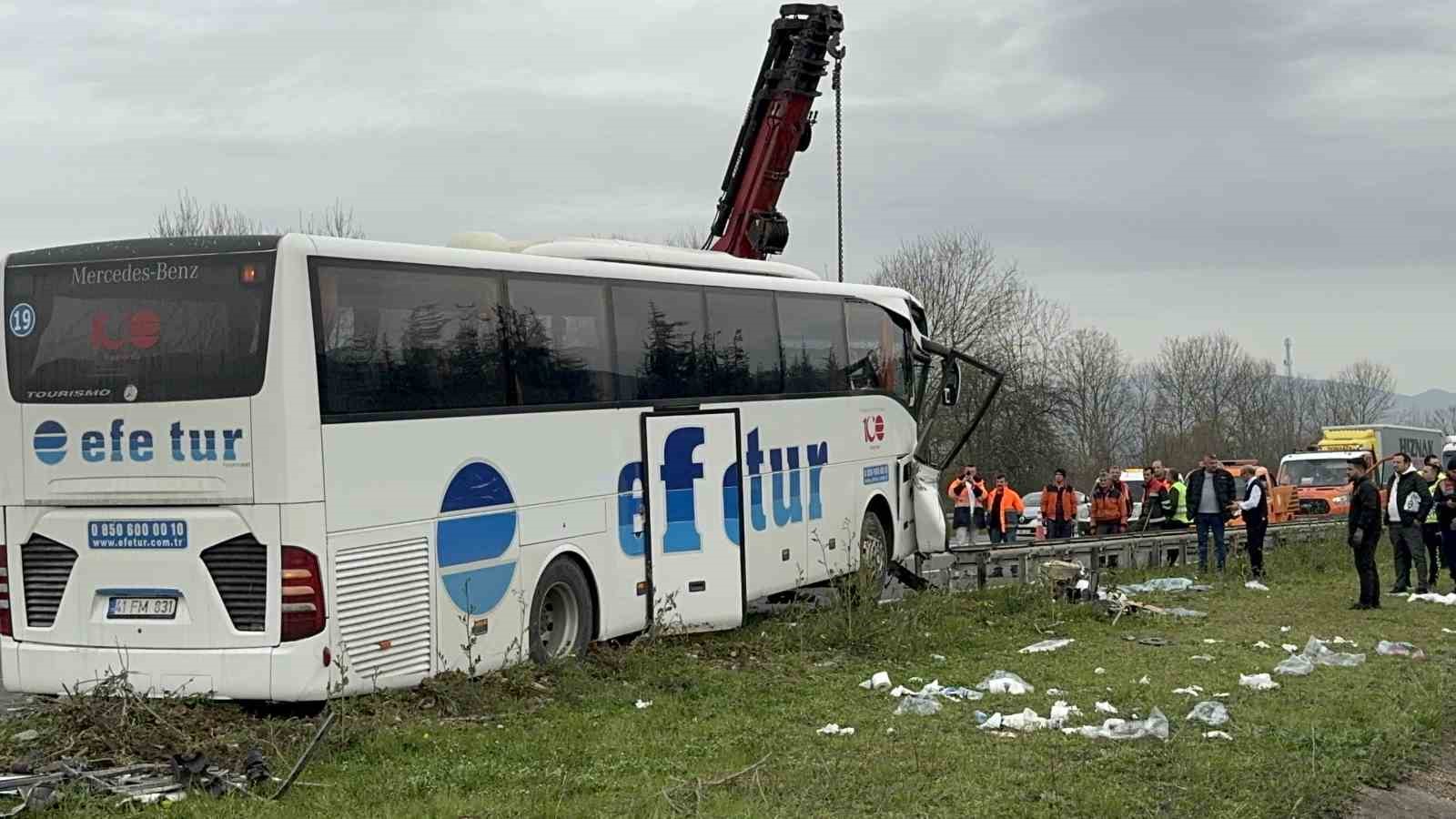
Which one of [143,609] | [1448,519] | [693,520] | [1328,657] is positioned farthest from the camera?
[1448,519]

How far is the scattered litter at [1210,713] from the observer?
1003 cm

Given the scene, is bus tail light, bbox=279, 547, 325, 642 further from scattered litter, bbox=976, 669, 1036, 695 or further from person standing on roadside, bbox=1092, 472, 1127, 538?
person standing on roadside, bbox=1092, 472, 1127, 538

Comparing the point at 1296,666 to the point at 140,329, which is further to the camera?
the point at 1296,666

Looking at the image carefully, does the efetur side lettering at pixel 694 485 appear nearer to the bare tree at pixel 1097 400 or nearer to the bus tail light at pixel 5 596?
the bus tail light at pixel 5 596

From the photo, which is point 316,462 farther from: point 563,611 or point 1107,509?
point 1107,509

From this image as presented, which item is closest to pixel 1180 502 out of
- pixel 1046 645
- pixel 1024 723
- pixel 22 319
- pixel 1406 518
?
pixel 1406 518

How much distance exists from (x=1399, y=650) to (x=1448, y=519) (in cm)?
626

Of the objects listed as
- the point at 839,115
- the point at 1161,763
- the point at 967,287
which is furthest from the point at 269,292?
the point at 967,287

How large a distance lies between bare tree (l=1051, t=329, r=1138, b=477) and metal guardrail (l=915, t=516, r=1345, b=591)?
1652 inches

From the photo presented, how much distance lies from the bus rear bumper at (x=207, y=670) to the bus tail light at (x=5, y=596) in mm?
419

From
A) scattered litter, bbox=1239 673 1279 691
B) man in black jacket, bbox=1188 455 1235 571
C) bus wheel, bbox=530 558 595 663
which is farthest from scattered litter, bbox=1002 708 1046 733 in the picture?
man in black jacket, bbox=1188 455 1235 571

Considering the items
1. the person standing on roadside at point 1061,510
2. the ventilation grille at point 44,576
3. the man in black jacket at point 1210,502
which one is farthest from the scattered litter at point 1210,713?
the person standing on roadside at point 1061,510

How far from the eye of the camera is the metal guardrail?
1947 centimetres

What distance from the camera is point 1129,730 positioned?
9711 mm
